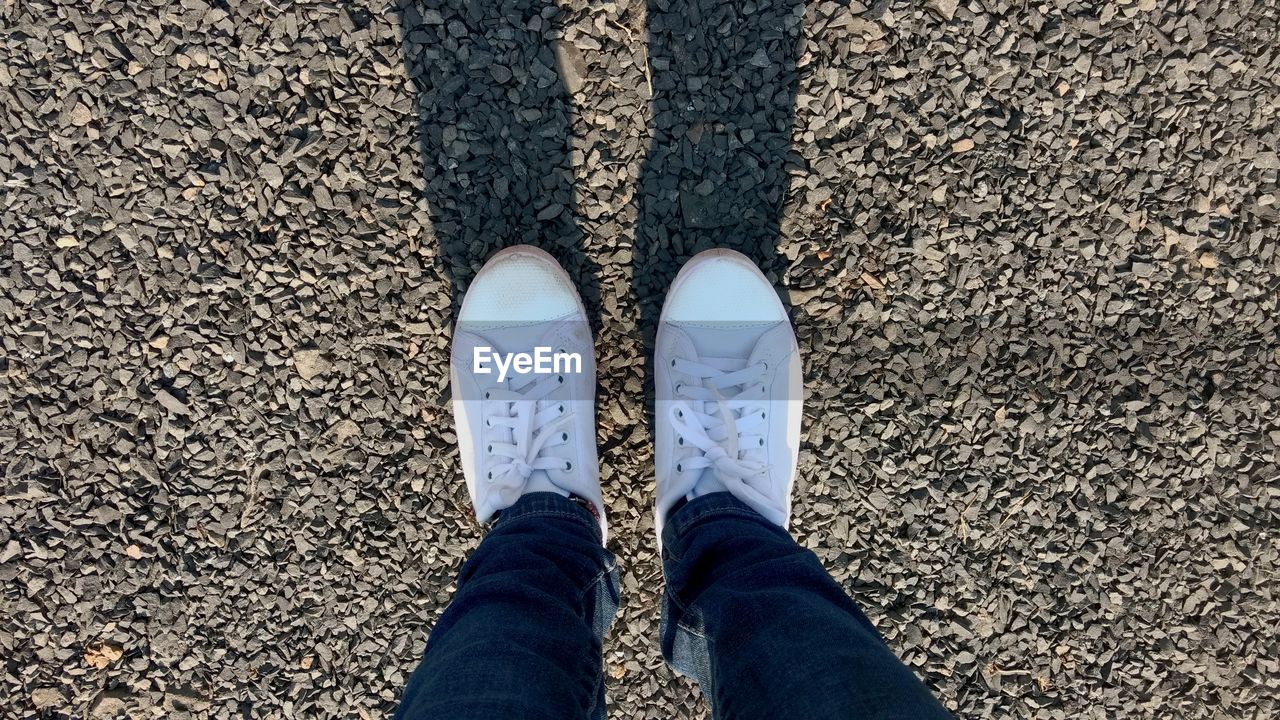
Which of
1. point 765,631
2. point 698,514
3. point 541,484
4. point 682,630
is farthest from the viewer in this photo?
point 541,484

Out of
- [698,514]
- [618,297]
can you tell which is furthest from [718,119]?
[698,514]

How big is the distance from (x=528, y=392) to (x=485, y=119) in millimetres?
654

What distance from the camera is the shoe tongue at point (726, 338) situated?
66.7 inches

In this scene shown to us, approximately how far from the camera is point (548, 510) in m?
1.55

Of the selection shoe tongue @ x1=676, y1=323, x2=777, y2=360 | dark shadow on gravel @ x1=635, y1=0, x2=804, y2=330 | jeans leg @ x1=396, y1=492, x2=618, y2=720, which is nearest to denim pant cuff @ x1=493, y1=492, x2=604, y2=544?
jeans leg @ x1=396, y1=492, x2=618, y2=720

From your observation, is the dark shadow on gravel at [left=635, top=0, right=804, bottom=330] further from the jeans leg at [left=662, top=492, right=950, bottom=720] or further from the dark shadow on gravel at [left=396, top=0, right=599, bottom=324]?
the jeans leg at [left=662, top=492, right=950, bottom=720]

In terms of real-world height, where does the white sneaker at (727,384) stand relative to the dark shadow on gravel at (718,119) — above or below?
below

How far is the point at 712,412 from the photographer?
1.69 meters

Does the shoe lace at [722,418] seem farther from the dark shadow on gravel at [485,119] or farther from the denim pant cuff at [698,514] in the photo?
the dark shadow on gravel at [485,119]

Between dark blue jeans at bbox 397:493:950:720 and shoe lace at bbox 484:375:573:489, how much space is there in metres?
0.10

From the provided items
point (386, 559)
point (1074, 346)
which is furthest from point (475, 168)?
point (1074, 346)

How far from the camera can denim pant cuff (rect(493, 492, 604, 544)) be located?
1538 millimetres

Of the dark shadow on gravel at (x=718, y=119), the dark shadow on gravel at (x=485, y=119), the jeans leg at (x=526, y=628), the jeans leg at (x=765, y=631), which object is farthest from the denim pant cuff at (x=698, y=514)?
the dark shadow on gravel at (x=485, y=119)

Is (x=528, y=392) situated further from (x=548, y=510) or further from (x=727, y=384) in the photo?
(x=727, y=384)
